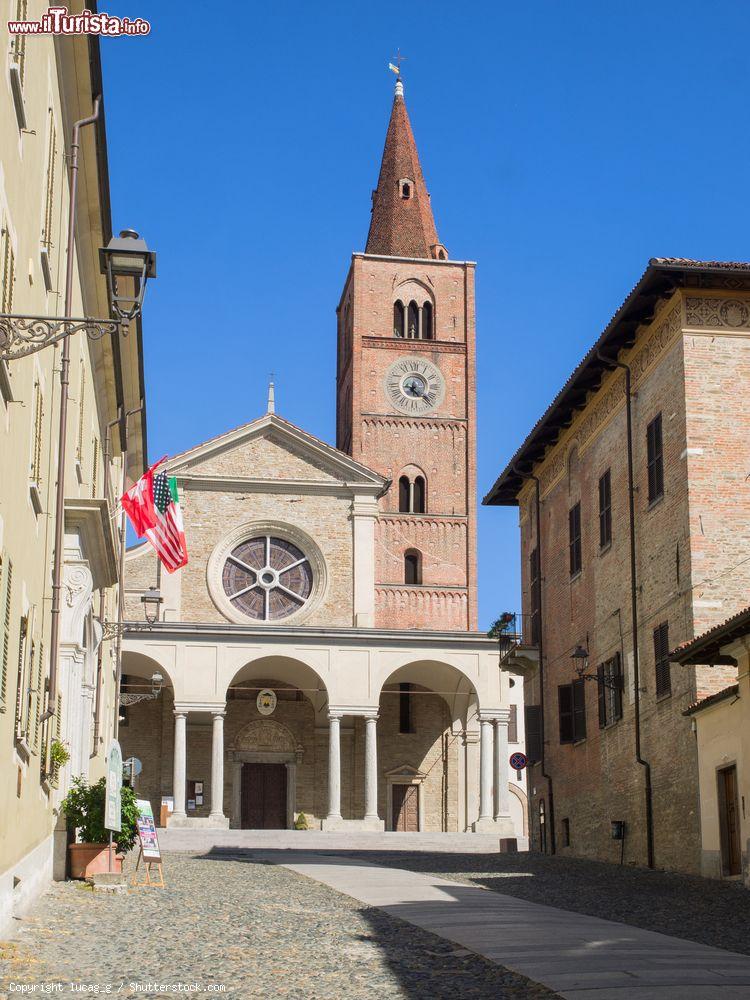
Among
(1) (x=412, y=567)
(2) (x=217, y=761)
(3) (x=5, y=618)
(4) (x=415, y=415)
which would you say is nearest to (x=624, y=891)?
(3) (x=5, y=618)

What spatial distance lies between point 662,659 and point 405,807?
25.4 m

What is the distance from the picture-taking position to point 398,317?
5900 centimetres

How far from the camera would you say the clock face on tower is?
56281 millimetres

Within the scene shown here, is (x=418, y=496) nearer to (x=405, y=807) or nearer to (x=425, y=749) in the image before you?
(x=425, y=749)

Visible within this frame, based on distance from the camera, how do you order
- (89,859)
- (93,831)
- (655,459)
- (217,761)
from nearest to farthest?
(93,831)
(89,859)
(655,459)
(217,761)

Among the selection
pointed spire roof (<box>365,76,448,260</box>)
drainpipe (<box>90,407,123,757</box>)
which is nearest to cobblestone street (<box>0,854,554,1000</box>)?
drainpipe (<box>90,407,123,757</box>)

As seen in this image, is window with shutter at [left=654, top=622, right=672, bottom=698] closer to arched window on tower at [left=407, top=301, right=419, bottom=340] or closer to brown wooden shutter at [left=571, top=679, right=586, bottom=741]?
brown wooden shutter at [left=571, top=679, right=586, bottom=741]

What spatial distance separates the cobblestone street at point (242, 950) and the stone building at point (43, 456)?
60 cm

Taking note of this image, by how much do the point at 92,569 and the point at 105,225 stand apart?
4.55m

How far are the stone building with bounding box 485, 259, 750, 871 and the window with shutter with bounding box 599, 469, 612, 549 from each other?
0.17 ft

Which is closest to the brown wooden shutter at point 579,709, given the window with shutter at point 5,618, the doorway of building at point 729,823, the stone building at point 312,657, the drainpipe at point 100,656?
the doorway of building at point 729,823

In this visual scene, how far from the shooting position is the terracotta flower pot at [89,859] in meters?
15.9

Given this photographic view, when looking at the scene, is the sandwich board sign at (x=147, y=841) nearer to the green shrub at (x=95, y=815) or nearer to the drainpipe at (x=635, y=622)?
the green shrub at (x=95, y=815)

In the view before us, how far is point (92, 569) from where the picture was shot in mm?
16766
